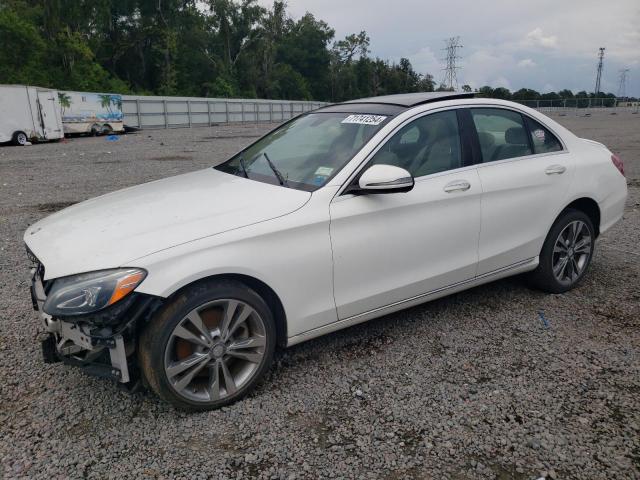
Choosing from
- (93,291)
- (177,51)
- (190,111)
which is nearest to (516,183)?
(93,291)

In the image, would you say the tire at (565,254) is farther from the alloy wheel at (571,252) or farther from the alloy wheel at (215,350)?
the alloy wheel at (215,350)

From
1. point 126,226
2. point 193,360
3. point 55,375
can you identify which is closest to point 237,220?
point 126,226

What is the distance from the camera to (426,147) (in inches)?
147

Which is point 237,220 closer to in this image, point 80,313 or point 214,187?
point 214,187

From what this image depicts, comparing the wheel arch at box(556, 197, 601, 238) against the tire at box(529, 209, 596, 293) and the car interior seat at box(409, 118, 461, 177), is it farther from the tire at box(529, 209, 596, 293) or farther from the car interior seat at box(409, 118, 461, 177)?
the car interior seat at box(409, 118, 461, 177)

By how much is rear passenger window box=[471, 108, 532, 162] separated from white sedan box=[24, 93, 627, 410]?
1 centimetres

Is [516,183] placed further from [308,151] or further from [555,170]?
[308,151]

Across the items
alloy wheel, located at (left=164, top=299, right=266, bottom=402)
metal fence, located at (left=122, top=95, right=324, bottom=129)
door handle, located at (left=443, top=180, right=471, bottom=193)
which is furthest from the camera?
metal fence, located at (left=122, top=95, right=324, bottom=129)

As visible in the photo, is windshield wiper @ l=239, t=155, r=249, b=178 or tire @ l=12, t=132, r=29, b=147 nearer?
windshield wiper @ l=239, t=155, r=249, b=178

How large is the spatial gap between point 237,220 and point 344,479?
1447 mm

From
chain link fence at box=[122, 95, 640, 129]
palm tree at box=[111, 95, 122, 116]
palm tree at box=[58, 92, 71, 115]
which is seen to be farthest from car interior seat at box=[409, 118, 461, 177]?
palm tree at box=[111, 95, 122, 116]

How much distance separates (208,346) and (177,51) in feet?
217

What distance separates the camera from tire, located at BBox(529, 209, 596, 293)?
441 cm

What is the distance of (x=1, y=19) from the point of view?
40.7 m
